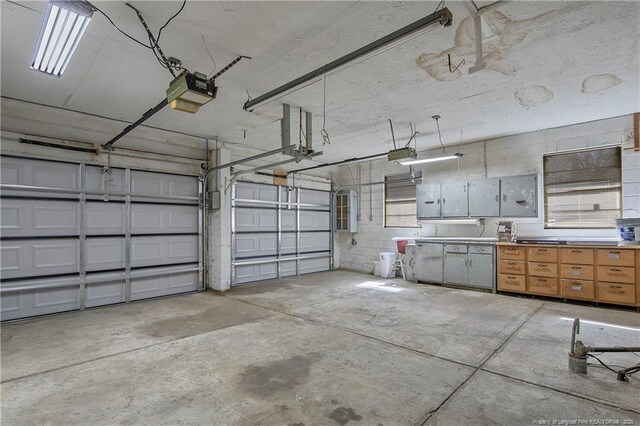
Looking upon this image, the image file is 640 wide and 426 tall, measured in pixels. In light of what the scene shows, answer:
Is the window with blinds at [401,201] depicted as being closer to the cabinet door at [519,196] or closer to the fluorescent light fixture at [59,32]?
Answer: the cabinet door at [519,196]

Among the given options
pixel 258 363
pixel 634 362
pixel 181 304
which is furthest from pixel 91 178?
pixel 634 362

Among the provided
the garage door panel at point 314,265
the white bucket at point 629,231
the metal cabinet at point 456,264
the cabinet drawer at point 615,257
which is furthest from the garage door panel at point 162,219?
the white bucket at point 629,231

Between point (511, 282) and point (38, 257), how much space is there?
7.58m

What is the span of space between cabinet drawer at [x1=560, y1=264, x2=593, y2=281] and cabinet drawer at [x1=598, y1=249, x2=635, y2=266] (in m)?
0.19

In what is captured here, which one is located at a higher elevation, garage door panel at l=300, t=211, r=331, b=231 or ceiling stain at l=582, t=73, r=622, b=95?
ceiling stain at l=582, t=73, r=622, b=95

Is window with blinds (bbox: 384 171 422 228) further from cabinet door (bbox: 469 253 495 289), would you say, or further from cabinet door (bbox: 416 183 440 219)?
cabinet door (bbox: 469 253 495 289)

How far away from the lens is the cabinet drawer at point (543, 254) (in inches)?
205

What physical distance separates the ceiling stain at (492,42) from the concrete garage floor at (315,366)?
2.98 metres

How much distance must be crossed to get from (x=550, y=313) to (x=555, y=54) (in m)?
3.44

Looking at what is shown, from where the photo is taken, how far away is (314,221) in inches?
Answer: 332

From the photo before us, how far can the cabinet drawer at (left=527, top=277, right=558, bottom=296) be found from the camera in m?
5.19

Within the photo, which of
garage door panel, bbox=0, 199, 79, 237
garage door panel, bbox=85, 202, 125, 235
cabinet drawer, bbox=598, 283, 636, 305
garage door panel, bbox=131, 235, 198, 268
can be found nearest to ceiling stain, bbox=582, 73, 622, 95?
cabinet drawer, bbox=598, 283, 636, 305

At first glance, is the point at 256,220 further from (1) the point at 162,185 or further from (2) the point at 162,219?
(1) the point at 162,185

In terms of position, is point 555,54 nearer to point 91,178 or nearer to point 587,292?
point 587,292
